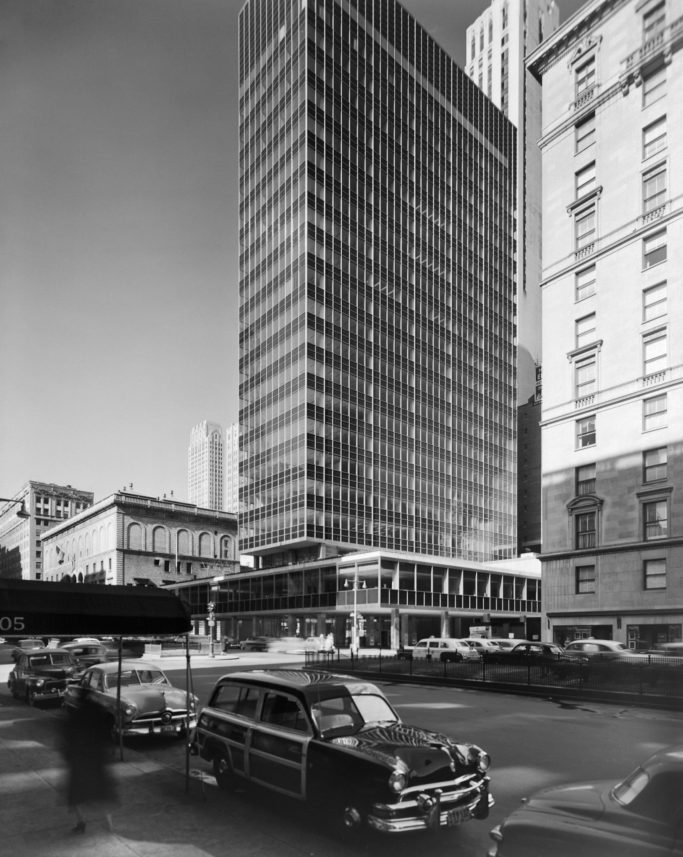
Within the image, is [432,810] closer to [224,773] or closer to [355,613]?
[224,773]

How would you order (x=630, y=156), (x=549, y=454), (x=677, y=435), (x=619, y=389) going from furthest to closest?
(x=549, y=454), (x=619, y=389), (x=677, y=435), (x=630, y=156)

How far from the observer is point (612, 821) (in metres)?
6.07

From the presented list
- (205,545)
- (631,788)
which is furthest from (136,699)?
(205,545)

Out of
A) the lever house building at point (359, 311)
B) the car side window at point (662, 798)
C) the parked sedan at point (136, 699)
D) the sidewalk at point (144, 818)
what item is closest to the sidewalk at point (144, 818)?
the sidewalk at point (144, 818)

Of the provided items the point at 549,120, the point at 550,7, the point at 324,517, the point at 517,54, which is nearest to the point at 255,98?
the point at 324,517

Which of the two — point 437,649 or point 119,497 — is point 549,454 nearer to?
point 437,649

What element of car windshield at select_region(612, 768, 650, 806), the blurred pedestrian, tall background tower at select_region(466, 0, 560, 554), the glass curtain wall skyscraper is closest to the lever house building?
the glass curtain wall skyscraper

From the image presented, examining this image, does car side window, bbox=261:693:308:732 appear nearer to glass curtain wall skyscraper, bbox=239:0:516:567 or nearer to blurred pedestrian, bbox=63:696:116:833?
blurred pedestrian, bbox=63:696:116:833

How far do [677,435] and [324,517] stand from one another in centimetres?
5465

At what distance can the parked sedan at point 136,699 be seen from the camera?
1483 cm

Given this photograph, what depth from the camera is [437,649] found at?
45844mm

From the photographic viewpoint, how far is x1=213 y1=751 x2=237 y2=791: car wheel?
10.9 m

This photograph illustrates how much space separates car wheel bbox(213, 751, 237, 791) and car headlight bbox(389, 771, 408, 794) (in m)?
3.51

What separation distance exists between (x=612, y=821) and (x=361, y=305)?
8969cm
